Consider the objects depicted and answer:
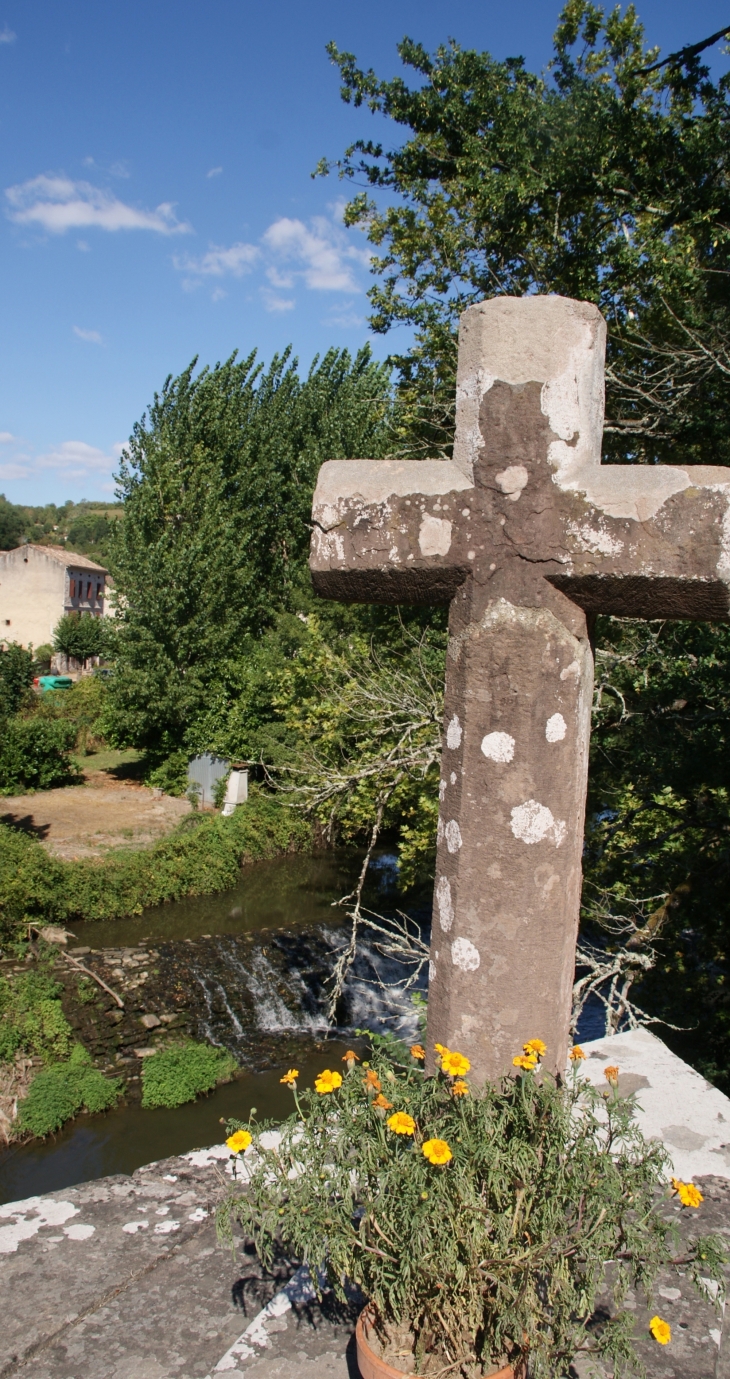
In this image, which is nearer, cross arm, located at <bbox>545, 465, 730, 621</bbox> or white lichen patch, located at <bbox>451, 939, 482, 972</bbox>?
cross arm, located at <bbox>545, 465, 730, 621</bbox>

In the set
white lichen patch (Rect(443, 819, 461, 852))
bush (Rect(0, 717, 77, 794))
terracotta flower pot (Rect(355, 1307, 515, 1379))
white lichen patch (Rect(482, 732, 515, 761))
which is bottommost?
bush (Rect(0, 717, 77, 794))

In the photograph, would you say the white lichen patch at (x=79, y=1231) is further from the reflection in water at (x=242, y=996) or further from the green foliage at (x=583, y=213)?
the green foliage at (x=583, y=213)

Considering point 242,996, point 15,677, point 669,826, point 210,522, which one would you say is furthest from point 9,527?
point 669,826

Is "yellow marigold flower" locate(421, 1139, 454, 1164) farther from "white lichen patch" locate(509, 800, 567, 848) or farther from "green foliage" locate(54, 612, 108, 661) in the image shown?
"green foliage" locate(54, 612, 108, 661)

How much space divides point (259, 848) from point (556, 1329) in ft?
51.4

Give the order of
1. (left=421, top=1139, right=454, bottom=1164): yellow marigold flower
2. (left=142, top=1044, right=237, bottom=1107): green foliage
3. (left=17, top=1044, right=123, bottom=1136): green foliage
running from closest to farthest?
(left=421, top=1139, right=454, bottom=1164): yellow marigold flower < (left=17, top=1044, right=123, bottom=1136): green foliage < (left=142, top=1044, right=237, bottom=1107): green foliage

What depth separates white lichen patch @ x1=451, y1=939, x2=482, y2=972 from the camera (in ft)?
8.11

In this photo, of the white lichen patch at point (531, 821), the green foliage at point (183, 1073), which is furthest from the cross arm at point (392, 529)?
the green foliage at point (183, 1073)

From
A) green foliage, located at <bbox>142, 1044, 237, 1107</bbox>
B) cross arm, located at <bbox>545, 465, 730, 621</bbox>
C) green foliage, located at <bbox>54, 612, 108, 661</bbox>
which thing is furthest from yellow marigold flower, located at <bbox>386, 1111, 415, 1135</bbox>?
green foliage, located at <bbox>54, 612, 108, 661</bbox>

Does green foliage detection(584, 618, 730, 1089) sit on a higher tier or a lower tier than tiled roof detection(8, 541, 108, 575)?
lower

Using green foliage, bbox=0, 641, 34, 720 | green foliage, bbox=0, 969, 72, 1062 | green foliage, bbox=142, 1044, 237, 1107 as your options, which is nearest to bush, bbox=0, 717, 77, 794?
green foliage, bbox=0, 641, 34, 720

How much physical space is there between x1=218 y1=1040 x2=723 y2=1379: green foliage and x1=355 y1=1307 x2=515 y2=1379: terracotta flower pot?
0.04 meters

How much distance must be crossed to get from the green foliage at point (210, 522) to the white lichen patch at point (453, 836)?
1670 centimetres

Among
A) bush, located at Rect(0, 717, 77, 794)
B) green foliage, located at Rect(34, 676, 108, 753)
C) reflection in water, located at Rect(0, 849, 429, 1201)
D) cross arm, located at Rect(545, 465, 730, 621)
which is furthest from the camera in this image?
green foliage, located at Rect(34, 676, 108, 753)
